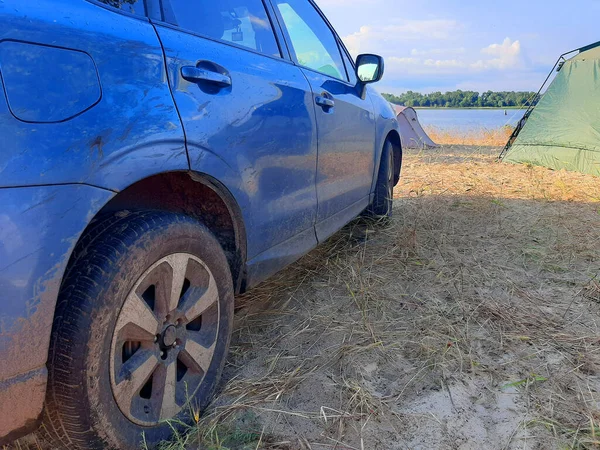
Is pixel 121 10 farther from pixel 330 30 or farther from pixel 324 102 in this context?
pixel 330 30

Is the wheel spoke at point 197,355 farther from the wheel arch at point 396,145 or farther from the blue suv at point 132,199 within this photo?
the wheel arch at point 396,145

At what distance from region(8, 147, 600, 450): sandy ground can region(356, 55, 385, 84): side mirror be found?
3.99 ft

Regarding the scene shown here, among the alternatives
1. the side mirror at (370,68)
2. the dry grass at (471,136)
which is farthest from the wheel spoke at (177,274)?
the dry grass at (471,136)

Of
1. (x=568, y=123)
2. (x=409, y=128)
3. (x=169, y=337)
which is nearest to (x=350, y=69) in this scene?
(x=169, y=337)

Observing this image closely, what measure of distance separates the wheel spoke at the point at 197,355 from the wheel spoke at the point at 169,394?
70 millimetres

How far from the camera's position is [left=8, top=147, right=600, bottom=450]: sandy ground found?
72.1 inches

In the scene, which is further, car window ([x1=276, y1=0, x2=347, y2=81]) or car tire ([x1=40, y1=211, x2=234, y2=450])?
car window ([x1=276, y1=0, x2=347, y2=81])

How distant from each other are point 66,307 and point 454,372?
63.0 inches

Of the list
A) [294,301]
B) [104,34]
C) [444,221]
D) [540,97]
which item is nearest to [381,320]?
[294,301]

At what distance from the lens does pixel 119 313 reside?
141cm

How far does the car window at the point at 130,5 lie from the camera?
1544 millimetres

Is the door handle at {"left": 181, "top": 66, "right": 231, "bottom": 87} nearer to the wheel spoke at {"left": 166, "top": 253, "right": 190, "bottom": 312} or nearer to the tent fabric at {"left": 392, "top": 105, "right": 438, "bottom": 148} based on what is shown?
the wheel spoke at {"left": 166, "top": 253, "right": 190, "bottom": 312}

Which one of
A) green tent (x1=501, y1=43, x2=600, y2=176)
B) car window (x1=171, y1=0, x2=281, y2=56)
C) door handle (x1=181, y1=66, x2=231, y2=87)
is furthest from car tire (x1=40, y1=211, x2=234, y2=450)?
green tent (x1=501, y1=43, x2=600, y2=176)

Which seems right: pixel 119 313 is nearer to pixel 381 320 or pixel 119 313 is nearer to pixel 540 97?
pixel 381 320
